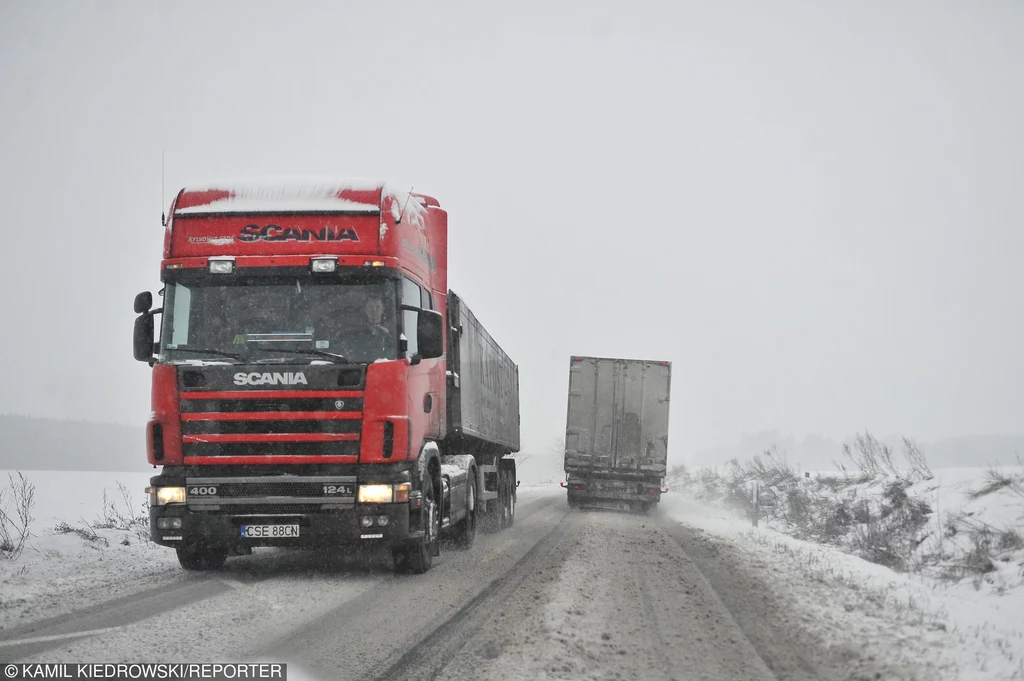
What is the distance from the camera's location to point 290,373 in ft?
26.3

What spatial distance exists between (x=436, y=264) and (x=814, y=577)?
5.83m

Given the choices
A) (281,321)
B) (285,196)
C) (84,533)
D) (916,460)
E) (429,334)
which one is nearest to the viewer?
(281,321)

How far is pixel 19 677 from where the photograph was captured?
4512mm

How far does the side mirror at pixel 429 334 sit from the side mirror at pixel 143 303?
267cm

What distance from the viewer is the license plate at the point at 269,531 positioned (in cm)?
809

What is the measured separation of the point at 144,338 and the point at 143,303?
370 millimetres

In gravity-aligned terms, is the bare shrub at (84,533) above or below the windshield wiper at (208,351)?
below

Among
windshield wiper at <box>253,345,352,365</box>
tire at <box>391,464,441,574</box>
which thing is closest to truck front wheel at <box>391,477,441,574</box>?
tire at <box>391,464,441,574</box>

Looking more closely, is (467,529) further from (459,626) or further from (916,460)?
(916,460)

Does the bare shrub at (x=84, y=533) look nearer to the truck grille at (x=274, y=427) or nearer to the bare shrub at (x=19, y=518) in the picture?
the bare shrub at (x=19, y=518)

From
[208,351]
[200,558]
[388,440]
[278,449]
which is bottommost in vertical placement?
[200,558]

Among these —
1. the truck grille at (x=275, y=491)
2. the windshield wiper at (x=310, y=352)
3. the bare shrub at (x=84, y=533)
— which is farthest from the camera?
the bare shrub at (x=84, y=533)

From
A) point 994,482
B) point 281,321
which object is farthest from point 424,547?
point 994,482

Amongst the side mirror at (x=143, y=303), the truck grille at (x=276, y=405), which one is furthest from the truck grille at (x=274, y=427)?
the side mirror at (x=143, y=303)
